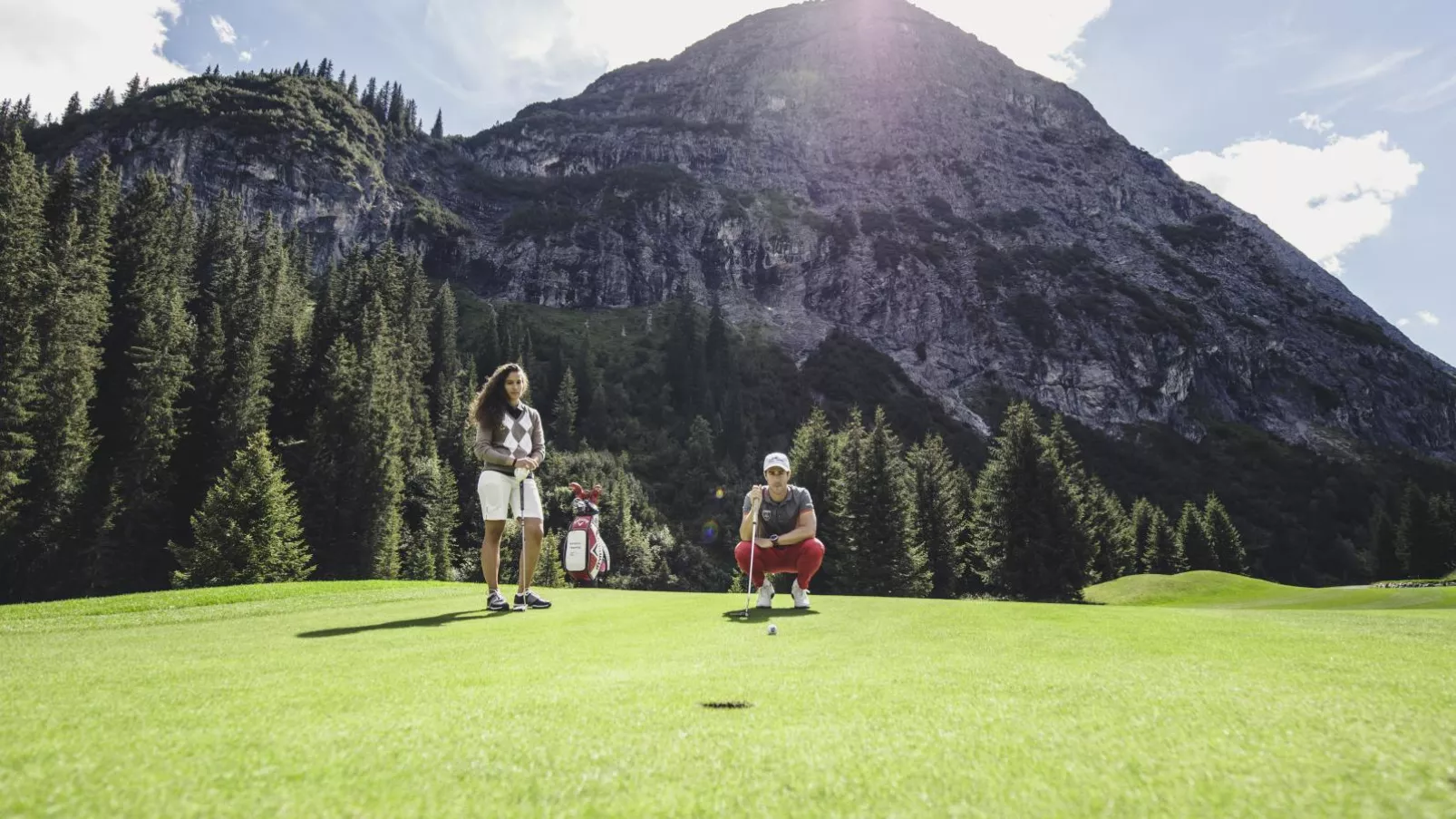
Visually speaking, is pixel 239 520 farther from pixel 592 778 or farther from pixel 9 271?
pixel 592 778

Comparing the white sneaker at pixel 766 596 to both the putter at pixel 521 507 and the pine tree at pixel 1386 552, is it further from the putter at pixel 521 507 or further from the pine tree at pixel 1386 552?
the pine tree at pixel 1386 552

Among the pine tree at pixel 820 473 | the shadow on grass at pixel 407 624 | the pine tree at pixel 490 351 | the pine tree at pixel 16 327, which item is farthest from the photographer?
the pine tree at pixel 490 351

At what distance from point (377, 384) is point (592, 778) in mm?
53530

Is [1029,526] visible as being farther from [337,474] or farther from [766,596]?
[337,474]

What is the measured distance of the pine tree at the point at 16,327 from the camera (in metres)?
31.4

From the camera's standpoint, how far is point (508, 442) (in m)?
9.85

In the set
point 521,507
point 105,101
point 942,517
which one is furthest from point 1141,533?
point 105,101

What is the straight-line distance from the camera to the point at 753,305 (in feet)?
632

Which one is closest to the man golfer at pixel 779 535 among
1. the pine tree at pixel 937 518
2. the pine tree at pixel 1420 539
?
the pine tree at pixel 937 518

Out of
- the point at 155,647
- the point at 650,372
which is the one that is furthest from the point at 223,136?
the point at 155,647

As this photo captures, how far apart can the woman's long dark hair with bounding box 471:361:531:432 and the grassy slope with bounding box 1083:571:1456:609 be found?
2561 centimetres

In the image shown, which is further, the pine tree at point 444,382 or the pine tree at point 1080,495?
the pine tree at point 444,382

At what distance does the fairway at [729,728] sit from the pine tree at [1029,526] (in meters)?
38.3

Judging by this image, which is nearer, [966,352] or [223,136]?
[223,136]
